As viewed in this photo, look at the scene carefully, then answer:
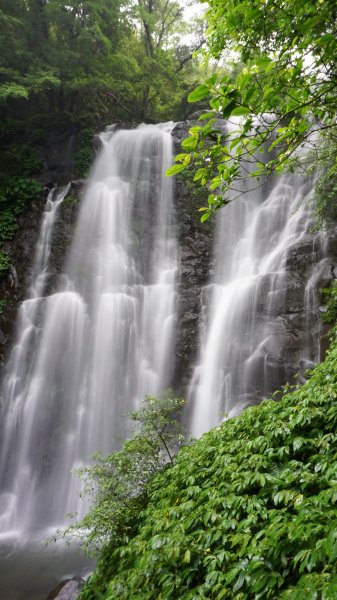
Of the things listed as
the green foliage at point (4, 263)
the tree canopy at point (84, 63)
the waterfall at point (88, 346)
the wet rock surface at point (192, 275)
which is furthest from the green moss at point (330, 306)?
the tree canopy at point (84, 63)

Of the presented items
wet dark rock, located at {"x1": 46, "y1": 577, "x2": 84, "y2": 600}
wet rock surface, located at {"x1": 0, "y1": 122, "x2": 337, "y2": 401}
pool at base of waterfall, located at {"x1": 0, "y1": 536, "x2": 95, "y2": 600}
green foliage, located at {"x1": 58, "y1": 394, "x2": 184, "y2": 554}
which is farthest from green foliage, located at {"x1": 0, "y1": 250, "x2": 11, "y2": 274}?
wet dark rock, located at {"x1": 46, "y1": 577, "x2": 84, "y2": 600}

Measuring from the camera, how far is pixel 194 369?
10.2 meters

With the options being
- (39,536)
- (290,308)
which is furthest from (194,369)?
(39,536)

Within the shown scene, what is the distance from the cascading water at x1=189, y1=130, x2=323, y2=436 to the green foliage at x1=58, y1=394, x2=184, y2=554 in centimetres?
361

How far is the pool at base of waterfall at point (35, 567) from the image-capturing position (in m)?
5.91

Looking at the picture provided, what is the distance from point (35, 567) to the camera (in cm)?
654

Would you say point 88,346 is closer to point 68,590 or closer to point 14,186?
point 68,590

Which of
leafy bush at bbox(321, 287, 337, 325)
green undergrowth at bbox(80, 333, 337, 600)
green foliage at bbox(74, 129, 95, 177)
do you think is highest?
green foliage at bbox(74, 129, 95, 177)

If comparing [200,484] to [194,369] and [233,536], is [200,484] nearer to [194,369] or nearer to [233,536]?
[233,536]

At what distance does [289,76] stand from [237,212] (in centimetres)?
1261

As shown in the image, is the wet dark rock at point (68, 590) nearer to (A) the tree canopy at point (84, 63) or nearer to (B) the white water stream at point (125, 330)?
(B) the white water stream at point (125, 330)

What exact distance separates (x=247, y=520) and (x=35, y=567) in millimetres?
5784

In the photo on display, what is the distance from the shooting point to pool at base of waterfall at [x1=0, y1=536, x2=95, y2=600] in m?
5.91

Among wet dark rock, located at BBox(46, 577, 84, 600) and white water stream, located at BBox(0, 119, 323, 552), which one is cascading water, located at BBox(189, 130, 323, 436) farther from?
wet dark rock, located at BBox(46, 577, 84, 600)
